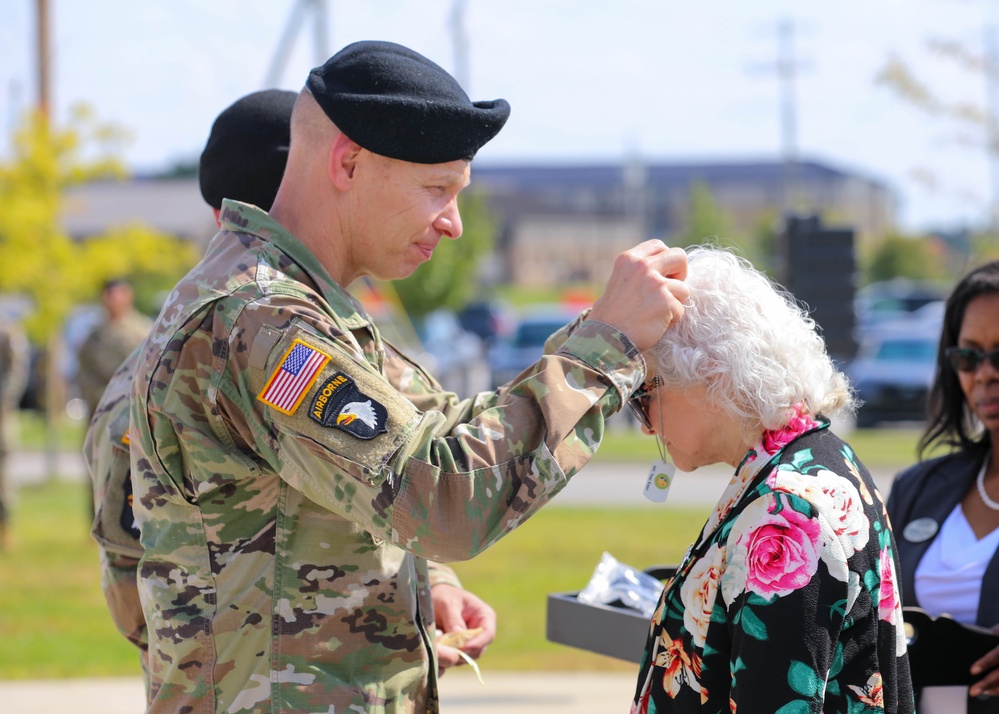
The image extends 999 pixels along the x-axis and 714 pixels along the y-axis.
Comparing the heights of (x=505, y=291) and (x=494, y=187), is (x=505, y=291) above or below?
below

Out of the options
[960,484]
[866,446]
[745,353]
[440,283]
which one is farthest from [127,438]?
[440,283]

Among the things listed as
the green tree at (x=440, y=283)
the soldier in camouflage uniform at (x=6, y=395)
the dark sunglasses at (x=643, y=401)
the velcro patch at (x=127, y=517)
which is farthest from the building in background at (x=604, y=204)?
the dark sunglasses at (x=643, y=401)

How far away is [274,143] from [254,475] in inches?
50.1

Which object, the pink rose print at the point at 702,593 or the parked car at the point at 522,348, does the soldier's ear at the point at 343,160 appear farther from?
the parked car at the point at 522,348

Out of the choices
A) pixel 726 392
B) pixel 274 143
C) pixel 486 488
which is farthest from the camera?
pixel 274 143

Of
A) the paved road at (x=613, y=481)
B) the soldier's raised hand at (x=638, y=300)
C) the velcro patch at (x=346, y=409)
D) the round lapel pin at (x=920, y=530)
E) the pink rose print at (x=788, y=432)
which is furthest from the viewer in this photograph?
the paved road at (x=613, y=481)

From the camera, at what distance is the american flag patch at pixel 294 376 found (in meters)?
1.98

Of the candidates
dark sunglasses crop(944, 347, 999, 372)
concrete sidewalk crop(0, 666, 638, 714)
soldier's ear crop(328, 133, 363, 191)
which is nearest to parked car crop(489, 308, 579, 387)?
concrete sidewalk crop(0, 666, 638, 714)

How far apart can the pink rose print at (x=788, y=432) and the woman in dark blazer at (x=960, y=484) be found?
1194mm

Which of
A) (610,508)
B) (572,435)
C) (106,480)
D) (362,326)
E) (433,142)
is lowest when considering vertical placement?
(610,508)

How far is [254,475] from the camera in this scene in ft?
7.00

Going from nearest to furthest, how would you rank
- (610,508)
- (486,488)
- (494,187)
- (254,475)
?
(486,488)
(254,475)
(610,508)
(494,187)

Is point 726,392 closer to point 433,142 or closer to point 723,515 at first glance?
point 723,515

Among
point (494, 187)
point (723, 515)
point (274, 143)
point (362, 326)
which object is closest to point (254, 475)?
point (362, 326)
